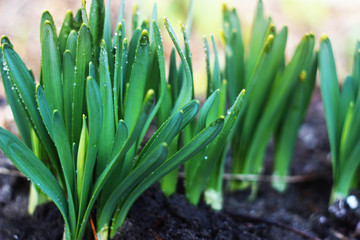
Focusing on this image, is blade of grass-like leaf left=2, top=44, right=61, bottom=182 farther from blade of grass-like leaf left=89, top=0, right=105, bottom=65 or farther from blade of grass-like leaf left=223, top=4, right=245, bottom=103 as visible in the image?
blade of grass-like leaf left=223, top=4, right=245, bottom=103

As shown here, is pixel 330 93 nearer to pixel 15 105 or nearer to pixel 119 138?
pixel 119 138

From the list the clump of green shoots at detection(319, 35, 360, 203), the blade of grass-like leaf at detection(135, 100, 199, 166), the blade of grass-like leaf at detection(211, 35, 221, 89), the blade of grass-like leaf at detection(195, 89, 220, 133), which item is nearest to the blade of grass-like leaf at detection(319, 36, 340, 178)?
the clump of green shoots at detection(319, 35, 360, 203)

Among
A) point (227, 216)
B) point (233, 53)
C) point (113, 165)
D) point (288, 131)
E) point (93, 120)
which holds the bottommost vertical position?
point (227, 216)

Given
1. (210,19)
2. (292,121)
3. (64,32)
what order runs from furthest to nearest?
(210,19), (292,121), (64,32)

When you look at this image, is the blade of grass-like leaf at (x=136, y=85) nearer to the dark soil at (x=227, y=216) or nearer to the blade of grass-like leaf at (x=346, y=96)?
the dark soil at (x=227, y=216)

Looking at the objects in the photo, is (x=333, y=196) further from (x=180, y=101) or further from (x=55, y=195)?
(x=55, y=195)

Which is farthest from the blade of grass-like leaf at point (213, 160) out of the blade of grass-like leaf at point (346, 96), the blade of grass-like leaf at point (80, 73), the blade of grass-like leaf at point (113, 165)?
the blade of grass-like leaf at point (346, 96)

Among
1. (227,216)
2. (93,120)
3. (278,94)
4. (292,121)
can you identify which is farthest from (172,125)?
(292,121)

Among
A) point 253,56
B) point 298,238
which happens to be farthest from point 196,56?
point 298,238
